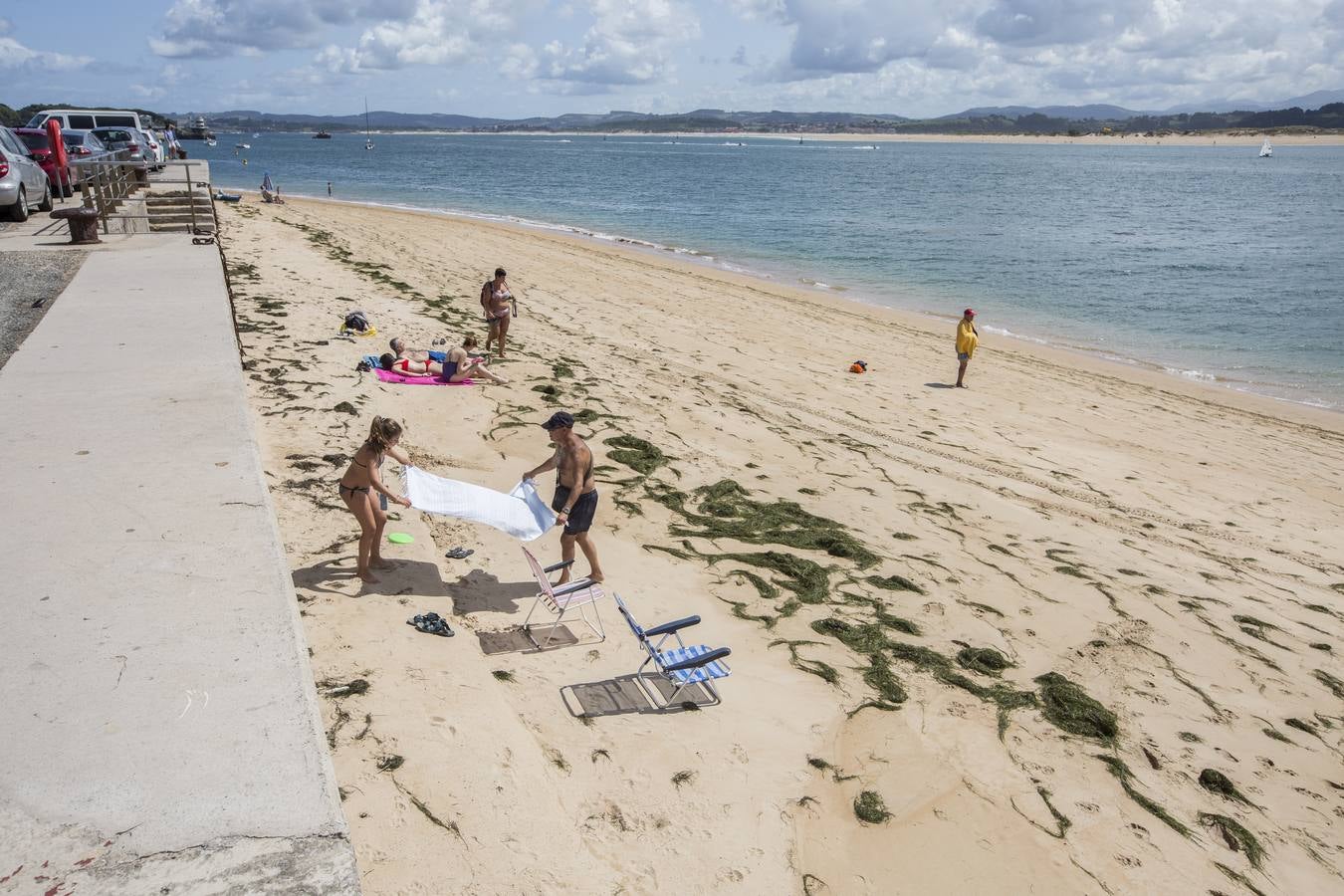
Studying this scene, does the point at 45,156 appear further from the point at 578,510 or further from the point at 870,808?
the point at 870,808

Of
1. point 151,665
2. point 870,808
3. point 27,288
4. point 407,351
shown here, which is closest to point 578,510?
point 870,808

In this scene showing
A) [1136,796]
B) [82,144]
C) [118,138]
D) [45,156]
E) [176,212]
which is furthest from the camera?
[118,138]

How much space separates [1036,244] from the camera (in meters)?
36.2

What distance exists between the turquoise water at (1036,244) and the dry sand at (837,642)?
8.42m

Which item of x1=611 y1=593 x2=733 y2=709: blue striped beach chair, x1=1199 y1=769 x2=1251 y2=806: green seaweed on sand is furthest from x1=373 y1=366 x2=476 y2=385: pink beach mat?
x1=1199 y1=769 x2=1251 y2=806: green seaweed on sand

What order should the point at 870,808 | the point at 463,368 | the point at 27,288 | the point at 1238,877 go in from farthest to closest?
1. the point at 463,368
2. the point at 27,288
3. the point at 870,808
4. the point at 1238,877

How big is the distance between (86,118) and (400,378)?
65.5 ft

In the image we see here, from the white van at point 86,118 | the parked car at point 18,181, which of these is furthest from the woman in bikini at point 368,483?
the white van at point 86,118

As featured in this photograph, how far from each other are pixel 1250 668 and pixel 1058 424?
7112 millimetres

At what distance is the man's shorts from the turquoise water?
16.1m

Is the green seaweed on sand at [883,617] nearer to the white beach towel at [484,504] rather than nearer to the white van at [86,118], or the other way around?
the white beach towel at [484,504]

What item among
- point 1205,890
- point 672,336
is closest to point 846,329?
point 672,336

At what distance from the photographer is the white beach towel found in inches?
249

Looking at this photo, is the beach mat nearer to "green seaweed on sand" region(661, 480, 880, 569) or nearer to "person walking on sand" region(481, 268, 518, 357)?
"person walking on sand" region(481, 268, 518, 357)
